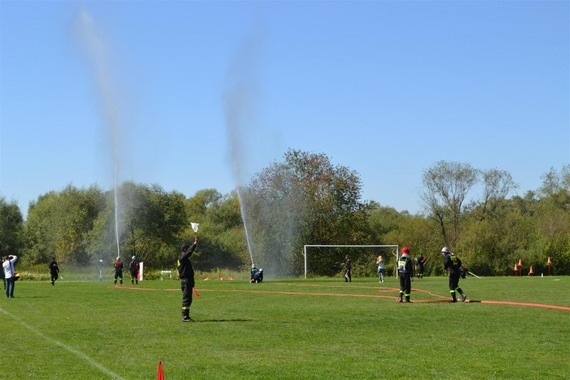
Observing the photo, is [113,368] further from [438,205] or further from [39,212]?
[39,212]

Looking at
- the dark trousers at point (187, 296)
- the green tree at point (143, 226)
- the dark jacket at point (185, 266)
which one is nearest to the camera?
the dark trousers at point (187, 296)

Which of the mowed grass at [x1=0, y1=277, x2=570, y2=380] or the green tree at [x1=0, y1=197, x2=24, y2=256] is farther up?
the green tree at [x1=0, y1=197, x2=24, y2=256]

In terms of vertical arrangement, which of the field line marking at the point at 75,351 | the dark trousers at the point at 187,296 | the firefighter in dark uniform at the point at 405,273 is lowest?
the field line marking at the point at 75,351

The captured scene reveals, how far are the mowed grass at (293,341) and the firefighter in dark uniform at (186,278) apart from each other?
1.43ft

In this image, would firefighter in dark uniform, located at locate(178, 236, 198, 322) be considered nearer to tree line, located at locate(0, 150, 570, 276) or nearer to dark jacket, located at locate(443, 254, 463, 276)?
dark jacket, located at locate(443, 254, 463, 276)

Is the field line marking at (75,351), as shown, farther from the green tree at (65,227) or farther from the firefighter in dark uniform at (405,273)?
the green tree at (65,227)

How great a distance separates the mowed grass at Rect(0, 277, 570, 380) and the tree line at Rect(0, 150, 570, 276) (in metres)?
43.6

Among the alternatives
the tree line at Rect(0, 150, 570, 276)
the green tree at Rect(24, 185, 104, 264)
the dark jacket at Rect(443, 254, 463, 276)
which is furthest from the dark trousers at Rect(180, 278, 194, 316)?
the green tree at Rect(24, 185, 104, 264)

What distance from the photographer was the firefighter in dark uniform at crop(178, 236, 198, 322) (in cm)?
2259

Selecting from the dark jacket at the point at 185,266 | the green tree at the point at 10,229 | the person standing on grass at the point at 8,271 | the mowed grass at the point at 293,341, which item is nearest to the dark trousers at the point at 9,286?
the person standing on grass at the point at 8,271

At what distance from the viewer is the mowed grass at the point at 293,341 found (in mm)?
13586

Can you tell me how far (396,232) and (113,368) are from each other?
8956cm

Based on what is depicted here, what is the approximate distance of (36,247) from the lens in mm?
110438

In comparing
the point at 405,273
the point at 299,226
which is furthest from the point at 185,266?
the point at 299,226
